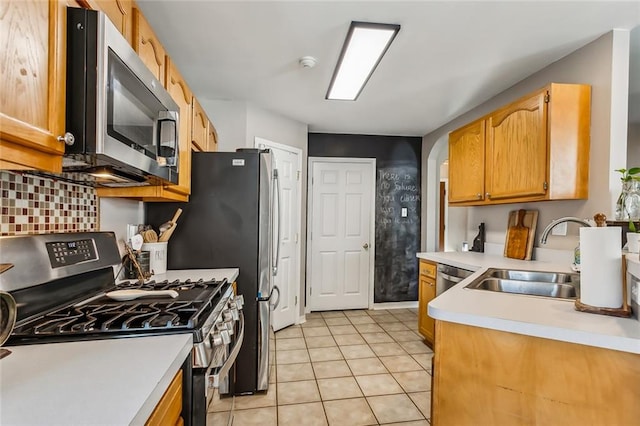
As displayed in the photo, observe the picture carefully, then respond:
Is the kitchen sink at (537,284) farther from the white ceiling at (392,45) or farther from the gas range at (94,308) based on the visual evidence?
the white ceiling at (392,45)

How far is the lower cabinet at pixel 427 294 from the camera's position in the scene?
2994 millimetres

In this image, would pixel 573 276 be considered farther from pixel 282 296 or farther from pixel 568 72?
pixel 282 296

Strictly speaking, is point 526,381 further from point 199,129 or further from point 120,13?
point 199,129

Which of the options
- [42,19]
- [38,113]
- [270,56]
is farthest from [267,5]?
[38,113]

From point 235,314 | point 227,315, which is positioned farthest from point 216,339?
point 235,314

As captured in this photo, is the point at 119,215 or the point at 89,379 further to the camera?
the point at 119,215

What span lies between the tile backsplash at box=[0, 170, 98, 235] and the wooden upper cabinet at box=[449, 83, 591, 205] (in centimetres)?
271

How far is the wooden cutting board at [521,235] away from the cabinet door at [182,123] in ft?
8.46

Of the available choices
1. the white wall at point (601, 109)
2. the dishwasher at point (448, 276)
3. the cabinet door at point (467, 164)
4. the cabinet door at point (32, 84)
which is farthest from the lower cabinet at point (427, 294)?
the cabinet door at point (32, 84)

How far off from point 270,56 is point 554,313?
2214 mm

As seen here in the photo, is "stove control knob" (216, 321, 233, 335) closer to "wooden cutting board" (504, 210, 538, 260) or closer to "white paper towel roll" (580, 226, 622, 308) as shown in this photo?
"white paper towel roll" (580, 226, 622, 308)

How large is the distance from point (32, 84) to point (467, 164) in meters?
3.06

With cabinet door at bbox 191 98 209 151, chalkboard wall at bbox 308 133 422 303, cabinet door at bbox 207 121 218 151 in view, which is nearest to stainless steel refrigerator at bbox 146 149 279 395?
cabinet door at bbox 191 98 209 151

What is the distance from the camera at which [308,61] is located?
7.60 ft
